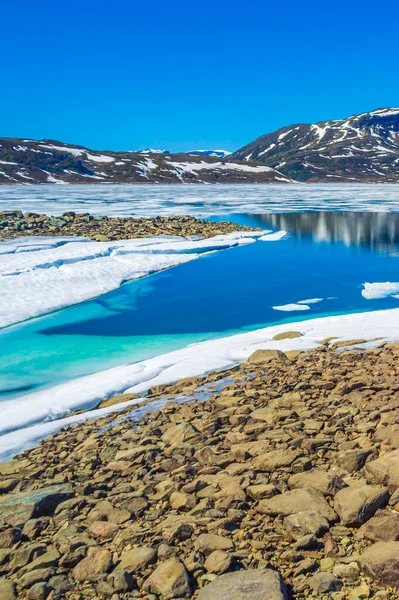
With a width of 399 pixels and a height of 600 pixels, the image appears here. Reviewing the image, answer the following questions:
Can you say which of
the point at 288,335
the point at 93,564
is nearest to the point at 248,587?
the point at 93,564

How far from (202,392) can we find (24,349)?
5.31m

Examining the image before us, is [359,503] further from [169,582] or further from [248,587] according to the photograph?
[169,582]

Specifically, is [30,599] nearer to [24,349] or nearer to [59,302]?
[24,349]

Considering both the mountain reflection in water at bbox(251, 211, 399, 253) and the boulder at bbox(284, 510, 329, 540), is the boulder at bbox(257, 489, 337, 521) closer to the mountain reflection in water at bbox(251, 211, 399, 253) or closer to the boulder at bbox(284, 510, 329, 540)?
the boulder at bbox(284, 510, 329, 540)

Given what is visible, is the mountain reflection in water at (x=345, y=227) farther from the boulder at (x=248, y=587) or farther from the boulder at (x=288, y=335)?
the boulder at (x=248, y=587)

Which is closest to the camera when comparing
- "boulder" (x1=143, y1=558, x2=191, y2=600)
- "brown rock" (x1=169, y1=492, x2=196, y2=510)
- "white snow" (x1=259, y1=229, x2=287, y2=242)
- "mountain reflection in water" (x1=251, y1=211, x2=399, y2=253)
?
"boulder" (x1=143, y1=558, x2=191, y2=600)

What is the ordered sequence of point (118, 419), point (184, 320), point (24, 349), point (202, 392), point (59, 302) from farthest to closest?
point (59, 302)
point (184, 320)
point (24, 349)
point (202, 392)
point (118, 419)

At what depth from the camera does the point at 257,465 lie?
4793 millimetres

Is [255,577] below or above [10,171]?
below

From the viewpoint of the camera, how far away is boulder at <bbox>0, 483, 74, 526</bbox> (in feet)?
14.5

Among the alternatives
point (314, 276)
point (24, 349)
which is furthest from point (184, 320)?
point (314, 276)

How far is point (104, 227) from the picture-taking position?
101 ft

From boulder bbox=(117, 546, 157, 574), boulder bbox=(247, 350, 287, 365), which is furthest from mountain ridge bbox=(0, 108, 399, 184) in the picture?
boulder bbox=(117, 546, 157, 574)

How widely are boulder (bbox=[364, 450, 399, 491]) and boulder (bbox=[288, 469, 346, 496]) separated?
0.87ft
